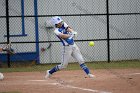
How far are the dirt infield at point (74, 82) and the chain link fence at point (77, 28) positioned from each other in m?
3.02

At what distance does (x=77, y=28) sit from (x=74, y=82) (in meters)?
6.42

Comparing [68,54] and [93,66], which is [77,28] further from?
[68,54]

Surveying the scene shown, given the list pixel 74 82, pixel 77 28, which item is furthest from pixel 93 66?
pixel 74 82

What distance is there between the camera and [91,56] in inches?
730

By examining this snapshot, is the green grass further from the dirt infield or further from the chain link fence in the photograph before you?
the dirt infield

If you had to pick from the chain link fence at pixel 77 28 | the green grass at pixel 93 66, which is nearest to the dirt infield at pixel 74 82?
the green grass at pixel 93 66

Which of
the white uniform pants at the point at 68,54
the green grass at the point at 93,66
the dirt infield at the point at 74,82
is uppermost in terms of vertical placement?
the white uniform pants at the point at 68,54

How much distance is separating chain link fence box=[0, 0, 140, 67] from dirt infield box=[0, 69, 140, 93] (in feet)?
9.90

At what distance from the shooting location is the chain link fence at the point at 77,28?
58.8ft

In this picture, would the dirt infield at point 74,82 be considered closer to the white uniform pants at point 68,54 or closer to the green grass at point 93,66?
the white uniform pants at point 68,54

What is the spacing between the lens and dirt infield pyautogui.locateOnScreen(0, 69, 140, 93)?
10.9m

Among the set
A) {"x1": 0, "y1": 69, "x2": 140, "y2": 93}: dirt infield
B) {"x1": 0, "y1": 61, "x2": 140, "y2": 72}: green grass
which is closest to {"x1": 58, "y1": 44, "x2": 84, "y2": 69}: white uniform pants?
{"x1": 0, "y1": 69, "x2": 140, "y2": 93}: dirt infield

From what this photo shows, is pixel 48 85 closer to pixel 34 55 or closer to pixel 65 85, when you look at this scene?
pixel 65 85

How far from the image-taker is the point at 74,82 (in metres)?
12.2
